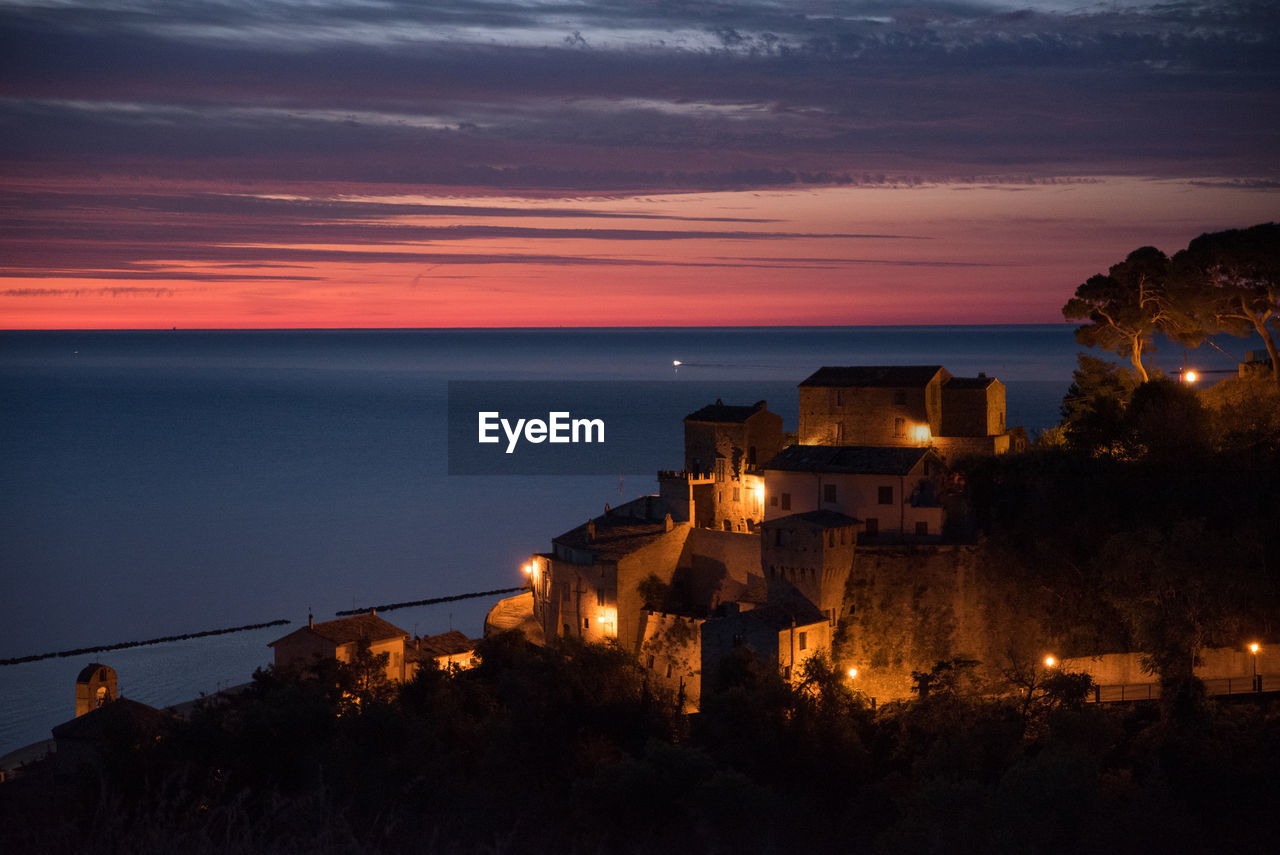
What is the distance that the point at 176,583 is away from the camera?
181ft

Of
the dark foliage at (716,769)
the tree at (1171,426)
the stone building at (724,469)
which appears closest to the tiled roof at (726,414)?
the stone building at (724,469)

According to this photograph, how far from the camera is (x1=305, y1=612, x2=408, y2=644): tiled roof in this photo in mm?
33594

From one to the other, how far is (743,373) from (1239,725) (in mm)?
147618

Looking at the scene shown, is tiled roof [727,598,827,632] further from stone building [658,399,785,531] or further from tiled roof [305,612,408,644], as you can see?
tiled roof [305,612,408,644]

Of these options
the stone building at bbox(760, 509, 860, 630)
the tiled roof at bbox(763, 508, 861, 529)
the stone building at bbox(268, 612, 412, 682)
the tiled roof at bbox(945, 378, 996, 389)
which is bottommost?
the stone building at bbox(268, 612, 412, 682)

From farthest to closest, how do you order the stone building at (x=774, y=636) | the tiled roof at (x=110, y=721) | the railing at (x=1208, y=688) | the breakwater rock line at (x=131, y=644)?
the breakwater rock line at (x=131, y=644), the tiled roof at (x=110, y=721), the stone building at (x=774, y=636), the railing at (x=1208, y=688)

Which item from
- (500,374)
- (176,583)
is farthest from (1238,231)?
(500,374)

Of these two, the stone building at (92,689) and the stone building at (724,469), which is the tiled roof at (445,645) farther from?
the stone building at (92,689)

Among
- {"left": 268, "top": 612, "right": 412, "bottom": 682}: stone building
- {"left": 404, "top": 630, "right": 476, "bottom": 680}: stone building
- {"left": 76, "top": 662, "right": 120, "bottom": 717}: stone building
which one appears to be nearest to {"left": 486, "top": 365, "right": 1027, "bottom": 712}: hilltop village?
{"left": 404, "top": 630, "right": 476, "bottom": 680}: stone building

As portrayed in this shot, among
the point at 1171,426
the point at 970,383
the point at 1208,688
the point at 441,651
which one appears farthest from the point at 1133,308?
the point at 441,651

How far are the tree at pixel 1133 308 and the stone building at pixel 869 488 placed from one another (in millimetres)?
6889

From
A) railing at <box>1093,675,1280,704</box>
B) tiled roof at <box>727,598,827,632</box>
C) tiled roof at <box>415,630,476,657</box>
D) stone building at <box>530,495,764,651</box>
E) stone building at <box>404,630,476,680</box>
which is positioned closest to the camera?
railing at <box>1093,675,1280,704</box>

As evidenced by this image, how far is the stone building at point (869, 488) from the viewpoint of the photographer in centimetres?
2770

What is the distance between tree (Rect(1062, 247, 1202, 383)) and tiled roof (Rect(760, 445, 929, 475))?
6.82 metres
